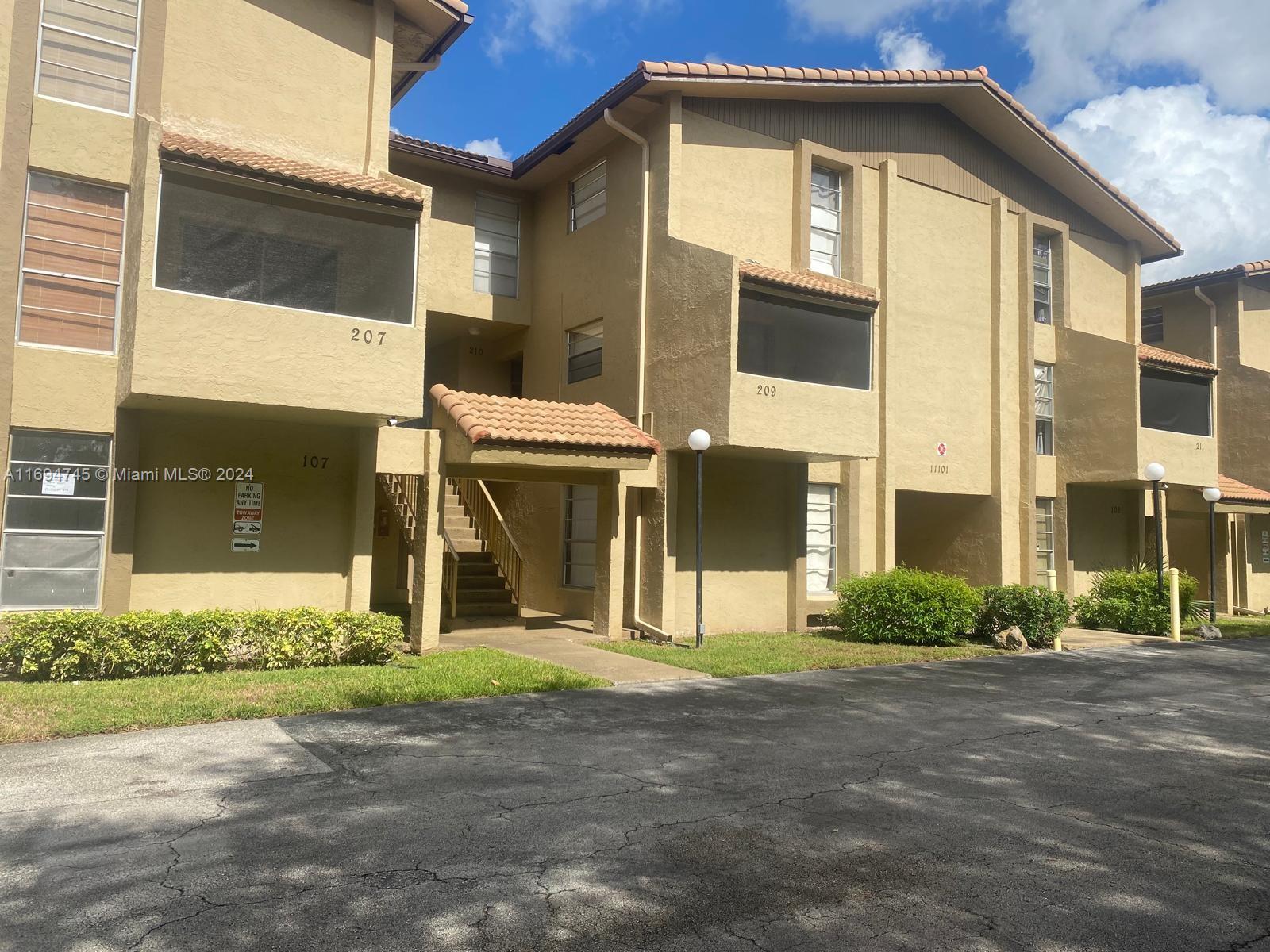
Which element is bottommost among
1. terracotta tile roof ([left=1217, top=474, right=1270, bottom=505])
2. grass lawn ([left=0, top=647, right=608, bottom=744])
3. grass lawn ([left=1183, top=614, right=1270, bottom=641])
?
grass lawn ([left=0, top=647, right=608, bottom=744])

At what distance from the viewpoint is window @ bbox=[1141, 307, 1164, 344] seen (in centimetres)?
2603

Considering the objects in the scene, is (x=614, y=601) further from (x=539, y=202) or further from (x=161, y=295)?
(x=539, y=202)

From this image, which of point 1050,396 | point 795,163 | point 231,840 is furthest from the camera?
point 1050,396

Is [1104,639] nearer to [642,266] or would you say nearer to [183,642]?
[642,266]

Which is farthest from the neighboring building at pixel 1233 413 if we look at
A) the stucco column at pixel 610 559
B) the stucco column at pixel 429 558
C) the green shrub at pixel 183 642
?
the green shrub at pixel 183 642

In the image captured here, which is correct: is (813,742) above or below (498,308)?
below

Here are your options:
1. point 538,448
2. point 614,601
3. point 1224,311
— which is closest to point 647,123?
point 538,448

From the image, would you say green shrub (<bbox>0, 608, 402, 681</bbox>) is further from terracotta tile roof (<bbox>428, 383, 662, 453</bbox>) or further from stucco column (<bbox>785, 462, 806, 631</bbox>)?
stucco column (<bbox>785, 462, 806, 631</bbox>)

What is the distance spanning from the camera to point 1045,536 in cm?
2083

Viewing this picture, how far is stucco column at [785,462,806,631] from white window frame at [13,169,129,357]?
10802mm

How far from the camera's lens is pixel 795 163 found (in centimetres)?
1723

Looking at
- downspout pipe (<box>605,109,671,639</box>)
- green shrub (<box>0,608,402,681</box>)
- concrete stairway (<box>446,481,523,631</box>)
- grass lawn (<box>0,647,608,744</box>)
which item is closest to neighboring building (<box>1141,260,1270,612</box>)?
downspout pipe (<box>605,109,671,639</box>)

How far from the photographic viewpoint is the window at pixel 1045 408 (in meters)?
21.0

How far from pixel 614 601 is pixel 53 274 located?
8797 mm
